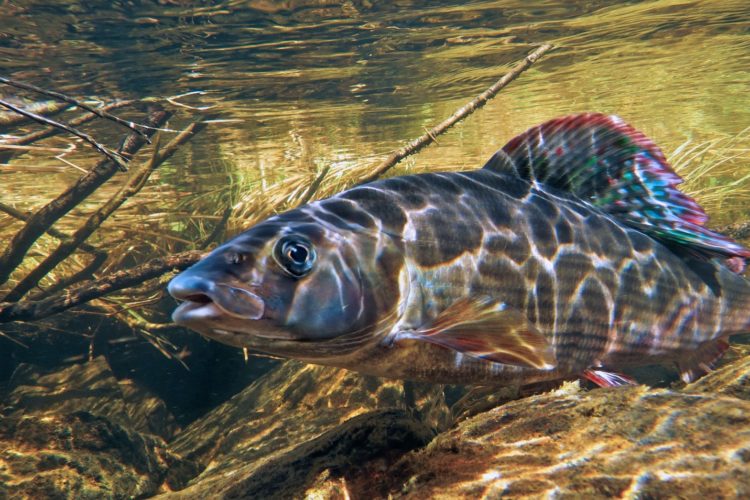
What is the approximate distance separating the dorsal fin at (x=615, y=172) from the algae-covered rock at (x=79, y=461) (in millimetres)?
4486

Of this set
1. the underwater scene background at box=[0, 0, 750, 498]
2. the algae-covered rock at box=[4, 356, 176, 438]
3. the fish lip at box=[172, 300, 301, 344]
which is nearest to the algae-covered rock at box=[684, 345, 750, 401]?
the underwater scene background at box=[0, 0, 750, 498]

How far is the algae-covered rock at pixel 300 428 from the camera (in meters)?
2.55

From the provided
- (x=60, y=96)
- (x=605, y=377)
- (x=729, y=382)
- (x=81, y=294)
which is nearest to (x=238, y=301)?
(x=60, y=96)

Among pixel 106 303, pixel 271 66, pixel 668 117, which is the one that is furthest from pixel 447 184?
pixel 668 117

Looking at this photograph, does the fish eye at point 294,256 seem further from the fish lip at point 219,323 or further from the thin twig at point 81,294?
the thin twig at point 81,294

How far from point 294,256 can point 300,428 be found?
3850 millimetres

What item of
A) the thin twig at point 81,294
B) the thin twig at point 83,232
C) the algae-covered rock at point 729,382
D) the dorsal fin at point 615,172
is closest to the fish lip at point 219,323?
the dorsal fin at point 615,172

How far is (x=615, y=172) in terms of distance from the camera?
3275 millimetres

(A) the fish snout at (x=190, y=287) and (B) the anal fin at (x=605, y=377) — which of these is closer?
(A) the fish snout at (x=190, y=287)

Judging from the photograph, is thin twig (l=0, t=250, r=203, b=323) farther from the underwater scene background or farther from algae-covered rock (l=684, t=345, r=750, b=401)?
algae-covered rock (l=684, t=345, r=750, b=401)

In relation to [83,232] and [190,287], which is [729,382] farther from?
[83,232]

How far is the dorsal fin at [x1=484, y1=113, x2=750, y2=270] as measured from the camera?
3137mm

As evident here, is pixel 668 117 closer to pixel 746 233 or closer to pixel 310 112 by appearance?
pixel 310 112

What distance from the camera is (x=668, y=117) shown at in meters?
23.4
